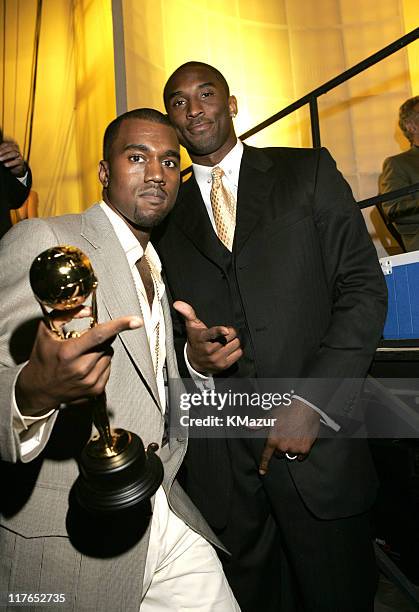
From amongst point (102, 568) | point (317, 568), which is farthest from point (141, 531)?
point (317, 568)

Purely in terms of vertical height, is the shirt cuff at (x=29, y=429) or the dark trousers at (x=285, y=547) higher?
the shirt cuff at (x=29, y=429)

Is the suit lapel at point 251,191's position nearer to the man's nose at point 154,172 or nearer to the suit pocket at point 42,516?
the man's nose at point 154,172

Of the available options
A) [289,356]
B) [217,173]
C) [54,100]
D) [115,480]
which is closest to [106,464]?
[115,480]

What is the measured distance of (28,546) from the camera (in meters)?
1.23

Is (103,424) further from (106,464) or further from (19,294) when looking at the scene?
(19,294)

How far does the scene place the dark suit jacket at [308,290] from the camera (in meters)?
1.76

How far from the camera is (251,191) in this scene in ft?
6.49

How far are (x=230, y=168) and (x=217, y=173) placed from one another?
6 centimetres

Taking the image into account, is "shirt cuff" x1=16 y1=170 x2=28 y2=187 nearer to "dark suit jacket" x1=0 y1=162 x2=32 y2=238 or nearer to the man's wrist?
"dark suit jacket" x1=0 y1=162 x2=32 y2=238

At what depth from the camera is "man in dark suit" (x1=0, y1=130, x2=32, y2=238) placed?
238 cm

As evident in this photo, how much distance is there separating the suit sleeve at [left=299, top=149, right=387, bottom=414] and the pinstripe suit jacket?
0.61 metres

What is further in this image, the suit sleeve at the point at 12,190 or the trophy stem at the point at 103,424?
the suit sleeve at the point at 12,190

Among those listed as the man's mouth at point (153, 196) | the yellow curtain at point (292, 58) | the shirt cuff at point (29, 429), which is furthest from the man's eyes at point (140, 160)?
the yellow curtain at point (292, 58)

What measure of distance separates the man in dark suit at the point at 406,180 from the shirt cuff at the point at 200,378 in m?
1.83
